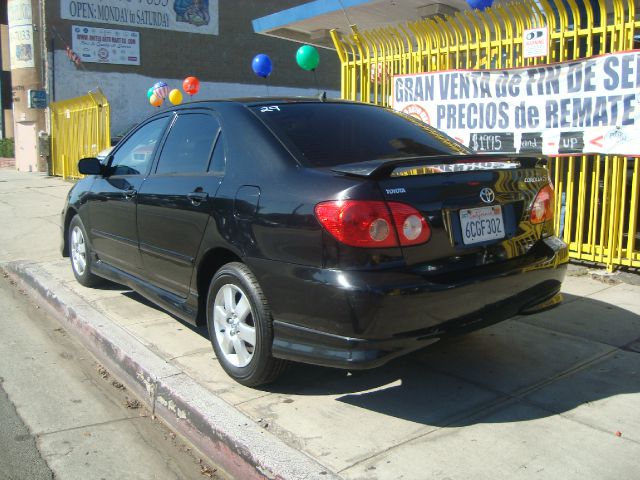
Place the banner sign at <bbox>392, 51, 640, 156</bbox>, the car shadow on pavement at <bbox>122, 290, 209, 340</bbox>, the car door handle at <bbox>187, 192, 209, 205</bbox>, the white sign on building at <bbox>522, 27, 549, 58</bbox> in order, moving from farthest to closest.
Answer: the white sign on building at <bbox>522, 27, 549, 58</bbox> < the banner sign at <bbox>392, 51, 640, 156</bbox> < the car shadow on pavement at <bbox>122, 290, 209, 340</bbox> < the car door handle at <bbox>187, 192, 209, 205</bbox>

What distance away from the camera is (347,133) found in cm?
381

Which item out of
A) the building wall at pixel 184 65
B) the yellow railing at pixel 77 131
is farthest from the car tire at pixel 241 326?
the building wall at pixel 184 65

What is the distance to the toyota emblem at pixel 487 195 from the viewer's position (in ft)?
10.7

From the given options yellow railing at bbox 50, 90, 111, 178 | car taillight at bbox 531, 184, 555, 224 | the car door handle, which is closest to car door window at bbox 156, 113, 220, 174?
the car door handle

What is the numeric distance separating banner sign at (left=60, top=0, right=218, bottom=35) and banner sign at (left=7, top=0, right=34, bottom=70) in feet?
6.16

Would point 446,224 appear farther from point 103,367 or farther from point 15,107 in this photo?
point 15,107

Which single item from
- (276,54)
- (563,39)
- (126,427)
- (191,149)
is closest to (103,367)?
(126,427)

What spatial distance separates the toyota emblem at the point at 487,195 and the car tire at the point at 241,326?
4.27ft

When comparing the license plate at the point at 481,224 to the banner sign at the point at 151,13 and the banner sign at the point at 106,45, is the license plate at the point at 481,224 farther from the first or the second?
the banner sign at the point at 151,13

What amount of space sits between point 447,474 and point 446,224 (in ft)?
3.91

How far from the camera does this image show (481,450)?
2900 mm

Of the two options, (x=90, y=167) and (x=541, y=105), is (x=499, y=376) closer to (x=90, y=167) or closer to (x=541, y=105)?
(x=541, y=105)

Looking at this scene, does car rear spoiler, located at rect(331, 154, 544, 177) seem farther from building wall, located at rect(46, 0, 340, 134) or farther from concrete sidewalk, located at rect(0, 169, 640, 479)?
building wall, located at rect(46, 0, 340, 134)

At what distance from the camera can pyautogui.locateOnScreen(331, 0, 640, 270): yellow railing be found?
228 inches
